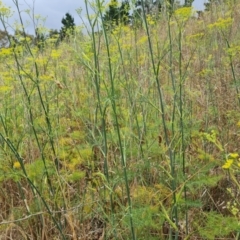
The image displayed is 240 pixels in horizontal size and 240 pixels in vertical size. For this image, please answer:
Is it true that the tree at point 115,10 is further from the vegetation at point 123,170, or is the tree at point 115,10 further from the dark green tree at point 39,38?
the dark green tree at point 39,38

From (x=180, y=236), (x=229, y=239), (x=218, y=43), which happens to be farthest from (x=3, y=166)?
(x=218, y=43)

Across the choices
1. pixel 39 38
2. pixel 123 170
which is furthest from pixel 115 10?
pixel 123 170

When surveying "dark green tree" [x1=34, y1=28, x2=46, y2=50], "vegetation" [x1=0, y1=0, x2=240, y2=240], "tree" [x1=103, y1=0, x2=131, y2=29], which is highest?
"tree" [x1=103, y1=0, x2=131, y2=29]

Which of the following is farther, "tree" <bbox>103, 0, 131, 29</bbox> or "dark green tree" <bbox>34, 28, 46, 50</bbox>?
"dark green tree" <bbox>34, 28, 46, 50</bbox>

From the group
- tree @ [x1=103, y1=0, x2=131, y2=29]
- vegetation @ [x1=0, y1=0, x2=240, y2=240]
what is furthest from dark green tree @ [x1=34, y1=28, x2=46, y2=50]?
tree @ [x1=103, y1=0, x2=131, y2=29]

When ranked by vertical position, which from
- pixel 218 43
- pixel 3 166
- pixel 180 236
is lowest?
pixel 180 236

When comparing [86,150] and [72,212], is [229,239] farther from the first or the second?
[86,150]

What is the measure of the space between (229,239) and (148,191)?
389 millimetres

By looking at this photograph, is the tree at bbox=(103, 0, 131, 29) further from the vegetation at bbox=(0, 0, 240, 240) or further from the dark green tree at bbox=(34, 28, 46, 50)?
the dark green tree at bbox=(34, 28, 46, 50)

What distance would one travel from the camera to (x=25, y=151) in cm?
235

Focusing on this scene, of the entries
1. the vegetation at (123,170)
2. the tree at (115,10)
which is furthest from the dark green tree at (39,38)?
the tree at (115,10)

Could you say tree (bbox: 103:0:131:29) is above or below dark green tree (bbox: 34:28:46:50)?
above

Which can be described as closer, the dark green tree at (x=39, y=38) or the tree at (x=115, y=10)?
the tree at (x=115, y=10)

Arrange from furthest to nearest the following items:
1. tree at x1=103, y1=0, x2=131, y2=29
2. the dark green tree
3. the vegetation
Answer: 1. the dark green tree
2. tree at x1=103, y1=0, x2=131, y2=29
3. the vegetation
